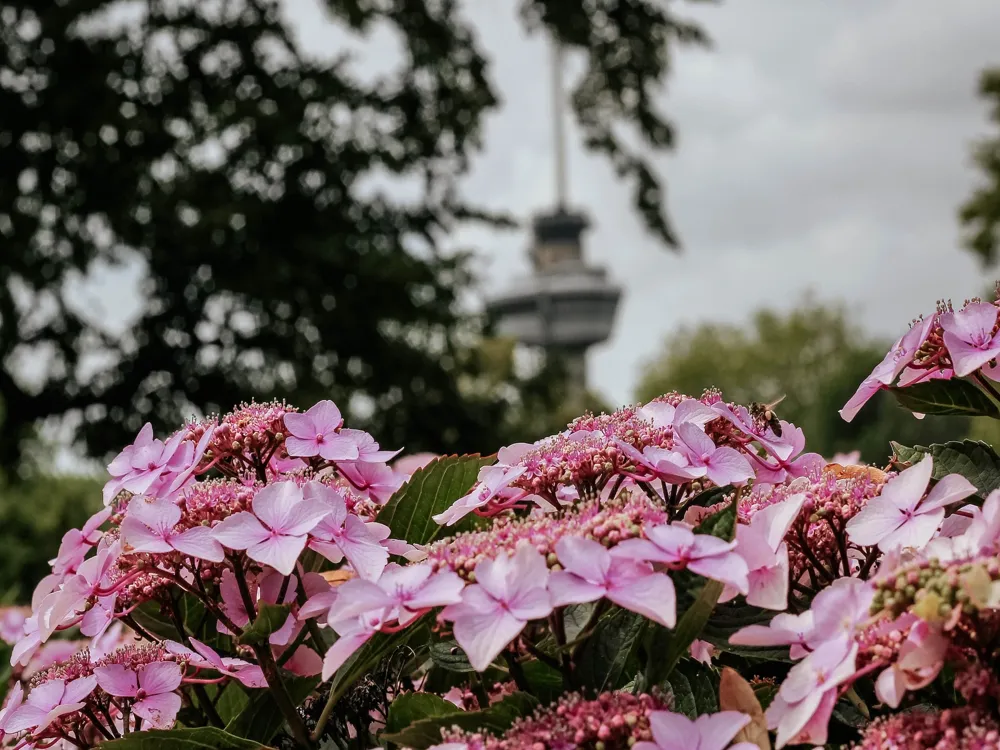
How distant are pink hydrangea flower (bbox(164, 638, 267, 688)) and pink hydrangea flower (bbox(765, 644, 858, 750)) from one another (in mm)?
661

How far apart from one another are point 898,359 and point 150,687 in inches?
40.8

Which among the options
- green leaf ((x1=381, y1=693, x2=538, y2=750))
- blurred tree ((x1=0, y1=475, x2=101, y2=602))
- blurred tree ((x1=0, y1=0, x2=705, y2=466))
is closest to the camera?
green leaf ((x1=381, y1=693, x2=538, y2=750))

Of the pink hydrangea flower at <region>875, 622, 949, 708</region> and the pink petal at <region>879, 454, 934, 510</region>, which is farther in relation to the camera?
the pink petal at <region>879, 454, 934, 510</region>

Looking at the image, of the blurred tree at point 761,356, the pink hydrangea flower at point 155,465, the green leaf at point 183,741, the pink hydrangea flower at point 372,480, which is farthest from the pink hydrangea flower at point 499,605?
the blurred tree at point 761,356

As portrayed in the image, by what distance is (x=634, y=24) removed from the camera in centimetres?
1691

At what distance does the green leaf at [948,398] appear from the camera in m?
1.53

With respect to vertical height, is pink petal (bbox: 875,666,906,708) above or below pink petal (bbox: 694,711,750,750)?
above

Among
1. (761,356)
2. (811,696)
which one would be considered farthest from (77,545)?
(761,356)

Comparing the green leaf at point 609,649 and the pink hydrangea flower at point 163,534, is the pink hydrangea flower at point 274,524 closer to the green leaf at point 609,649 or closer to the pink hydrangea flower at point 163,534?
the pink hydrangea flower at point 163,534

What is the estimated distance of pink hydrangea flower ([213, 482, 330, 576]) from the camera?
1.35m

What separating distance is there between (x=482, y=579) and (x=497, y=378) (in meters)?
32.0

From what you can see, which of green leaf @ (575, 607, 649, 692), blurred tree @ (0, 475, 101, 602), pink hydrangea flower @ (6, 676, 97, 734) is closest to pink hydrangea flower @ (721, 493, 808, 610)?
green leaf @ (575, 607, 649, 692)

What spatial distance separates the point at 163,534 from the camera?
4.66 ft

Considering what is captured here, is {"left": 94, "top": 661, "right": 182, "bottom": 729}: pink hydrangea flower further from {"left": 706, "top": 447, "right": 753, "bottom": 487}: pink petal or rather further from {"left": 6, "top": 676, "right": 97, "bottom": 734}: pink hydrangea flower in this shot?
{"left": 706, "top": 447, "right": 753, "bottom": 487}: pink petal
